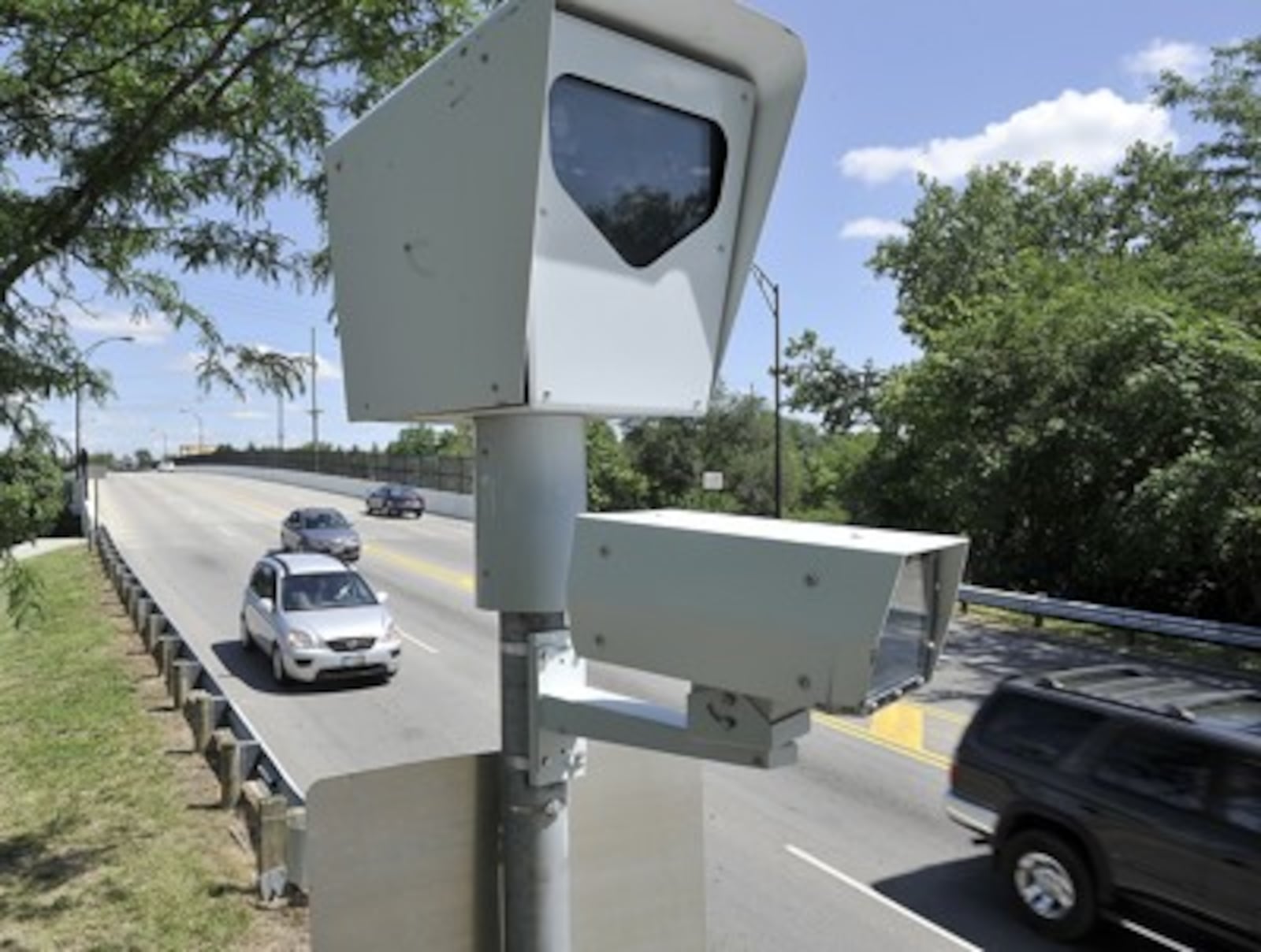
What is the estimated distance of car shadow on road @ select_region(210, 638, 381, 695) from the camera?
15.6 meters

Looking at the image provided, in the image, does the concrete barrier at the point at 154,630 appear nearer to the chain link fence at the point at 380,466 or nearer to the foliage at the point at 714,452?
the chain link fence at the point at 380,466

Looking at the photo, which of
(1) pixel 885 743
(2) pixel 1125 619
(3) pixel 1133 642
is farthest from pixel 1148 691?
(3) pixel 1133 642

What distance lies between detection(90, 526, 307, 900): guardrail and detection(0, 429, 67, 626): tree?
1612mm

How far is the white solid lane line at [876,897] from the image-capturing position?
7523mm

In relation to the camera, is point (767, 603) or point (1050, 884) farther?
point (1050, 884)

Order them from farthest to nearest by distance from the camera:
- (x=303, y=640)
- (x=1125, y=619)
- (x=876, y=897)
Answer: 1. (x=1125, y=619)
2. (x=303, y=640)
3. (x=876, y=897)

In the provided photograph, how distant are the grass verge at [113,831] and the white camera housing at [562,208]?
4.09 metres

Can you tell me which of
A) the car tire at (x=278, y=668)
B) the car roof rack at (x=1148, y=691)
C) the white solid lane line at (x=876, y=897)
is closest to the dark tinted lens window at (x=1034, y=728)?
the car roof rack at (x=1148, y=691)

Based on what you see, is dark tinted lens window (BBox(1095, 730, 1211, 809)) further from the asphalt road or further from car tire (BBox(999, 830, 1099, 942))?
the asphalt road

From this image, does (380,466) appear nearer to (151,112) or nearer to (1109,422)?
(1109,422)

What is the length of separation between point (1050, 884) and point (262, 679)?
11978mm

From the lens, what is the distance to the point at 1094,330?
979 inches

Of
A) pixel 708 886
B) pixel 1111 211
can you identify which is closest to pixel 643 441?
pixel 1111 211

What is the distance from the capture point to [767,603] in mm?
1529
